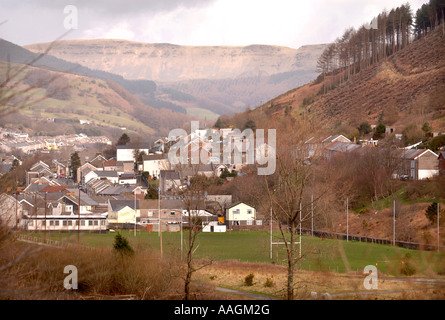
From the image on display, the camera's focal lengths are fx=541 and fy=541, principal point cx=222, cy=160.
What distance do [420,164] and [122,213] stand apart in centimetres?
1722

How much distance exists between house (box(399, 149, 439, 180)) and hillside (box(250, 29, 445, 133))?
29.6 ft

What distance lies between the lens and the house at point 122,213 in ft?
105

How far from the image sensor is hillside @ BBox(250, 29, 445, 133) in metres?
43.6

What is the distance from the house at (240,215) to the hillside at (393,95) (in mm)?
13336

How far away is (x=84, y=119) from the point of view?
3652 inches

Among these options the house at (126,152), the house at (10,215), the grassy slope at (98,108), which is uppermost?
the grassy slope at (98,108)

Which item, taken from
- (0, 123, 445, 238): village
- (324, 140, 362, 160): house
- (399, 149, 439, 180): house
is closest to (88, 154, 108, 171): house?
(0, 123, 445, 238): village

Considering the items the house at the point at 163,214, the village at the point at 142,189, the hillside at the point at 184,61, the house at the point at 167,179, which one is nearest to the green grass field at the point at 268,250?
the village at the point at 142,189

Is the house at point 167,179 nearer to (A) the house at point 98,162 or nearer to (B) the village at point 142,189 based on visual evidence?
(B) the village at point 142,189

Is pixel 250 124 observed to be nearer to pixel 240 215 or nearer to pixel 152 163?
pixel 152 163

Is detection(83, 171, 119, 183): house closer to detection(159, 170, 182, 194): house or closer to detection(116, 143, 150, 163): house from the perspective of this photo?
detection(116, 143, 150, 163): house

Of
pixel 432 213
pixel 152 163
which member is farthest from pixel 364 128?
pixel 432 213
